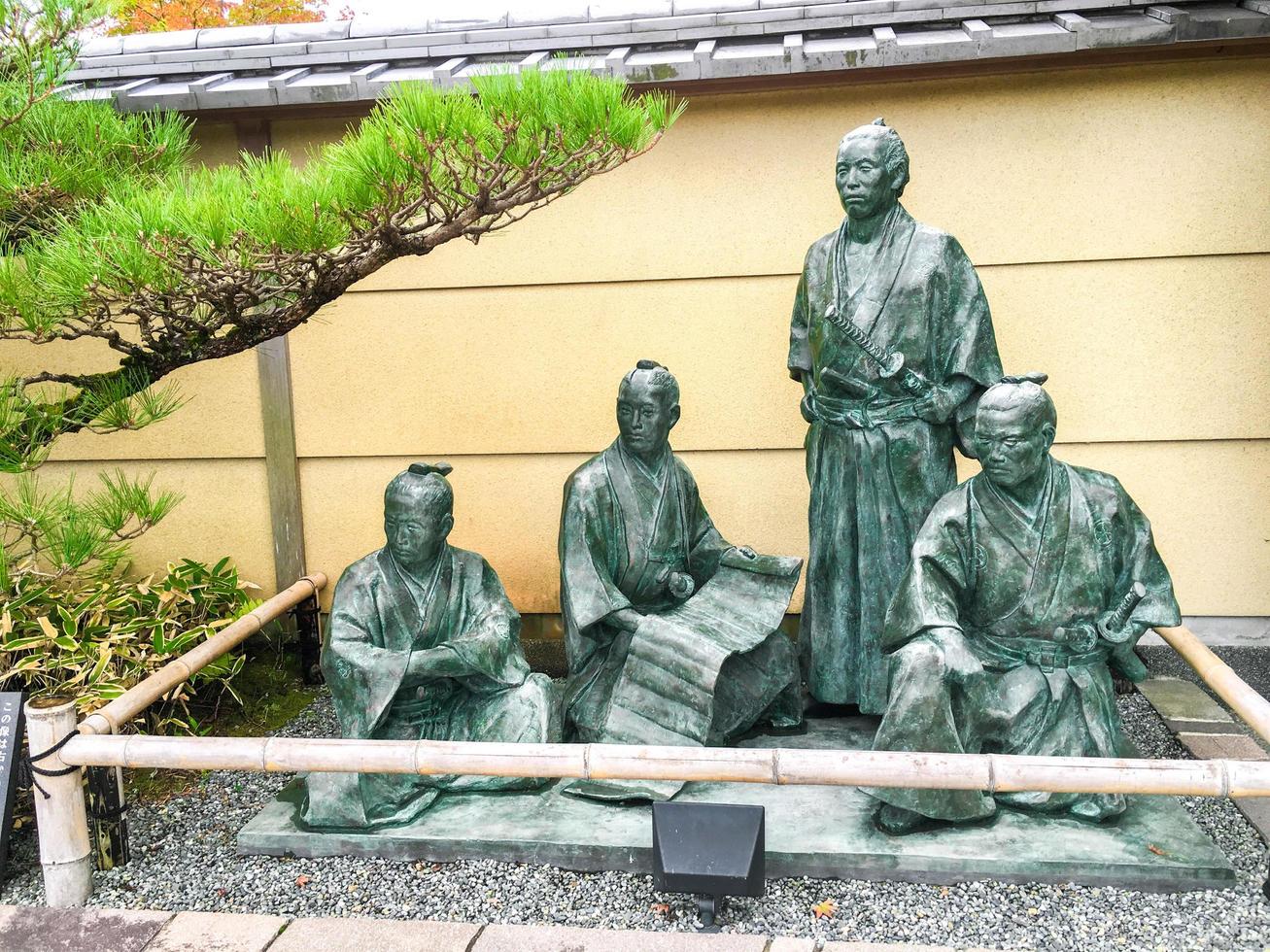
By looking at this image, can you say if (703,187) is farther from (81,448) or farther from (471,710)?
(81,448)

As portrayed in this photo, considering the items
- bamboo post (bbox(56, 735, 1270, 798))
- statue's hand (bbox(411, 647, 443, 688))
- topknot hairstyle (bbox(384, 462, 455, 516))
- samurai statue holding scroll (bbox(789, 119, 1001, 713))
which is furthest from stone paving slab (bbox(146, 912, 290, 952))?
samurai statue holding scroll (bbox(789, 119, 1001, 713))

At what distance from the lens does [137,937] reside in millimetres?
3377

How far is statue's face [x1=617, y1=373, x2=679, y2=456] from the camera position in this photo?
4.17 meters

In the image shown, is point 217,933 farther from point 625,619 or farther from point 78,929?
point 625,619

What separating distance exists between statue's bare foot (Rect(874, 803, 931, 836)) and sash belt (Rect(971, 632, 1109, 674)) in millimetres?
603

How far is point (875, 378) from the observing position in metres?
4.22

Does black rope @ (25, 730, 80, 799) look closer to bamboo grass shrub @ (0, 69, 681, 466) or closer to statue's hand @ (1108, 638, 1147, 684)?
bamboo grass shrub @ (0, 69, 681, 466)

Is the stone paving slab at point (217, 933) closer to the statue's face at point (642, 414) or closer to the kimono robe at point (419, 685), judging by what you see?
the kimono robe at point (419, 685)

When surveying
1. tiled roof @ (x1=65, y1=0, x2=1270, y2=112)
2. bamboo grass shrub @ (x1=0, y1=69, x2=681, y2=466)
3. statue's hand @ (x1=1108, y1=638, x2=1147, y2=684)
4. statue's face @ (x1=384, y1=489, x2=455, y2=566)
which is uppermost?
tiled roof @ (x1=65, y1=0, x2=1270, y2=112)

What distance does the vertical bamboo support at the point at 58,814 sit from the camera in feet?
11.4

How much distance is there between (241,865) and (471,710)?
973mm

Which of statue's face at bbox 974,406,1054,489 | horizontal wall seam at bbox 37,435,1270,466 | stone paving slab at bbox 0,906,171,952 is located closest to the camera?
stone paving slab at bbox 0,906,171,952

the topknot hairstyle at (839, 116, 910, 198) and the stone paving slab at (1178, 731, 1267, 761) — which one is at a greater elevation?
the topknot hairstyle at (839, 116, 910, 198)

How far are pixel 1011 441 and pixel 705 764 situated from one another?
1.48m
